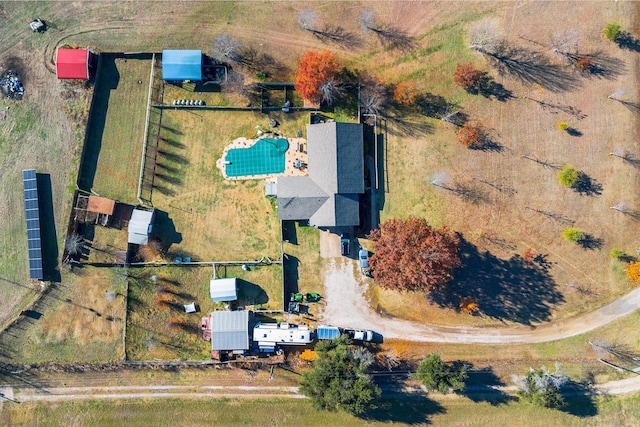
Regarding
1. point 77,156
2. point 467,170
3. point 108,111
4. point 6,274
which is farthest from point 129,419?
point 467,170

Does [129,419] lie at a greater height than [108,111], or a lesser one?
lesser

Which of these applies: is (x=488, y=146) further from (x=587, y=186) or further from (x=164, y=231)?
(x=164, y=231)

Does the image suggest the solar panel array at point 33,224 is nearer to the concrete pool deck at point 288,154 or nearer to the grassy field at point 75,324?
the grassy field at point 75,324

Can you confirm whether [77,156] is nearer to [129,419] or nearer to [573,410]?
[129,419]

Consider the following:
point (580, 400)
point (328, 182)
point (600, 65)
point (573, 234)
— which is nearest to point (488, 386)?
point (580, 400)

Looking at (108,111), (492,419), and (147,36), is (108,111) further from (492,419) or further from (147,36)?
(492,419)

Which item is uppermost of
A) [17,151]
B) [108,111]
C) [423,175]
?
[108,111]

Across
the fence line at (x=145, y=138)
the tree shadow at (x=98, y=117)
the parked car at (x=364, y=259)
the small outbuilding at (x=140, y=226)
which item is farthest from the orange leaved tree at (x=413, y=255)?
the tree shadow at (x=98, y=117)

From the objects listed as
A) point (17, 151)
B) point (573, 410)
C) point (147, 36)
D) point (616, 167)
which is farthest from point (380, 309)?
point (17, 151)
